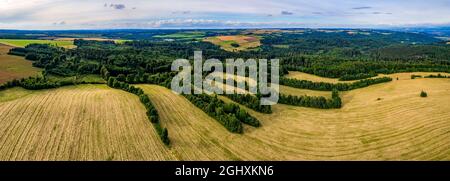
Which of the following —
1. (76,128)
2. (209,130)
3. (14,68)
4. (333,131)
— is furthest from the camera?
(14,68)

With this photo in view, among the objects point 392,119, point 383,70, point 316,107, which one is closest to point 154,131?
point 316,107

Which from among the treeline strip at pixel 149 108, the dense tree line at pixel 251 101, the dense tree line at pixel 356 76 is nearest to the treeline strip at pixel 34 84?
the treeline strip at pixel 149 108

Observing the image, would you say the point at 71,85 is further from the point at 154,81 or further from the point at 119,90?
Result: the point at 154,81

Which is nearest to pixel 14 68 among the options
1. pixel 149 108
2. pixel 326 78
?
pixel 149 108

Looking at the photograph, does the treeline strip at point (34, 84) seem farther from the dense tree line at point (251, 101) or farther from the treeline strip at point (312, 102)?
the treeline strip at point (312, 102)

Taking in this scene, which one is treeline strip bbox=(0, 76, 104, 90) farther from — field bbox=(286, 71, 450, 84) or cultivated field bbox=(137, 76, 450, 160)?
field bbox=(286, 71, 450, 84)

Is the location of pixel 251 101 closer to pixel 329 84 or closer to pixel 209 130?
pixel 209 130
